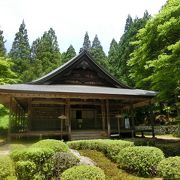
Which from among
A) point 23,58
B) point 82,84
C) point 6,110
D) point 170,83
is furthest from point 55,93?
point 23,58

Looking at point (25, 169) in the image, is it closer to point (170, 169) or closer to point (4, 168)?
point (4, 168)

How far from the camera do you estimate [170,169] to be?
903 cm

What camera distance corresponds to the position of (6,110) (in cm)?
2956

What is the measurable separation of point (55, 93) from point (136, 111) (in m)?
22.0

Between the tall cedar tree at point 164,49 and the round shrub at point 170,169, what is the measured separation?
20.3 feet

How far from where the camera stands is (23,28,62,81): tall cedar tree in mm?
46903

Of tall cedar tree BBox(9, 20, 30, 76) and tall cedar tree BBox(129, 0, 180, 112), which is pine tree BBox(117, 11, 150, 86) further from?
tall cedar tree BBox(129, 0, 180, 112)

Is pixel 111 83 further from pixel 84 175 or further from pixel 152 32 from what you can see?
pixel 84 175

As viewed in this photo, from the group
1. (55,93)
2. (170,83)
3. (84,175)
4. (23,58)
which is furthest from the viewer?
(23,58)

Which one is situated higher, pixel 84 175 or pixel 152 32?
pixel 152 32

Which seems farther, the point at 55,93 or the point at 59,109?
the point at 59,109

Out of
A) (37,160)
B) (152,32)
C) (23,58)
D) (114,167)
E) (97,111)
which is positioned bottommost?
(114,167)

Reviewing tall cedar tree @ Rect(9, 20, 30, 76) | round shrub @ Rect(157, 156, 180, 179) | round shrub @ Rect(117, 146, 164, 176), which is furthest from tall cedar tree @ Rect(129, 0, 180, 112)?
tall cedar tree @ Rect(9, 20, 30, 76)

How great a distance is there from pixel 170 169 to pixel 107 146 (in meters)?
4.36
